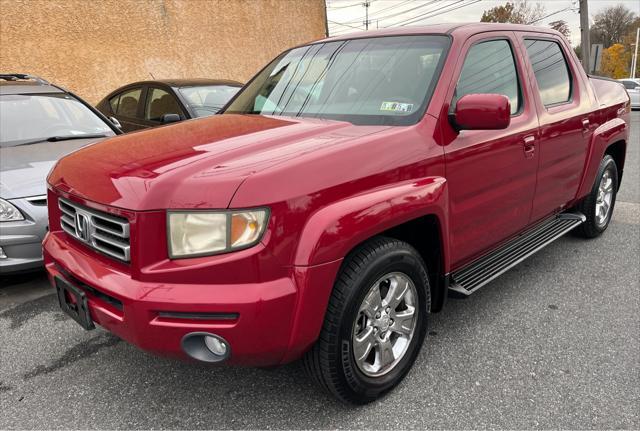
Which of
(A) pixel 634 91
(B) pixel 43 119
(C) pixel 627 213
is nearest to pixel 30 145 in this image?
(B) pixel 43 119

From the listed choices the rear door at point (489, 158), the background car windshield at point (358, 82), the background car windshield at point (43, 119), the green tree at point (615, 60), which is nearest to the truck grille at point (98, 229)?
the background car windshield at point (358, 82)

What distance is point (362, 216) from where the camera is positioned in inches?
80.7

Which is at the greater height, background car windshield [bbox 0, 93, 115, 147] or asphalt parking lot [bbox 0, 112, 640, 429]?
background car windshield [bbox 0, 93, 115, 147]

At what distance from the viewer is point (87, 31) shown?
12672mm

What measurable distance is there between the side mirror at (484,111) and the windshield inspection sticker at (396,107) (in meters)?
0.24

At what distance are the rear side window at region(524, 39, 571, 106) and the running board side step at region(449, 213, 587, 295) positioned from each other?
3.02 ft

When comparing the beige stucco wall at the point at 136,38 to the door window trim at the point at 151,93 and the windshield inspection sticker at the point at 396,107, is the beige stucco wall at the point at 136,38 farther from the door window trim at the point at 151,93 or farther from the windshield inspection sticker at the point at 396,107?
the windshield inspection sticker at the point at 396,107

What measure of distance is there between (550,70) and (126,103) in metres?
5.69

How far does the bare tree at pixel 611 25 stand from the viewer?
6441 centimetres

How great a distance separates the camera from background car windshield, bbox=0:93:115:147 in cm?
458

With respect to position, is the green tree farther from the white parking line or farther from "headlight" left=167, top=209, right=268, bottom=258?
"headlight" left=167, top=209, right=268, bottom=258

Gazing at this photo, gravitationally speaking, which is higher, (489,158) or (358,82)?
(358,82)

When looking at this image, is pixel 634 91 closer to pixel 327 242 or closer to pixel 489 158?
pixel 489 158

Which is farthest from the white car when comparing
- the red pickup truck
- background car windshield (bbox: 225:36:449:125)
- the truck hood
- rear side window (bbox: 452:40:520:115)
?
the truck hood
